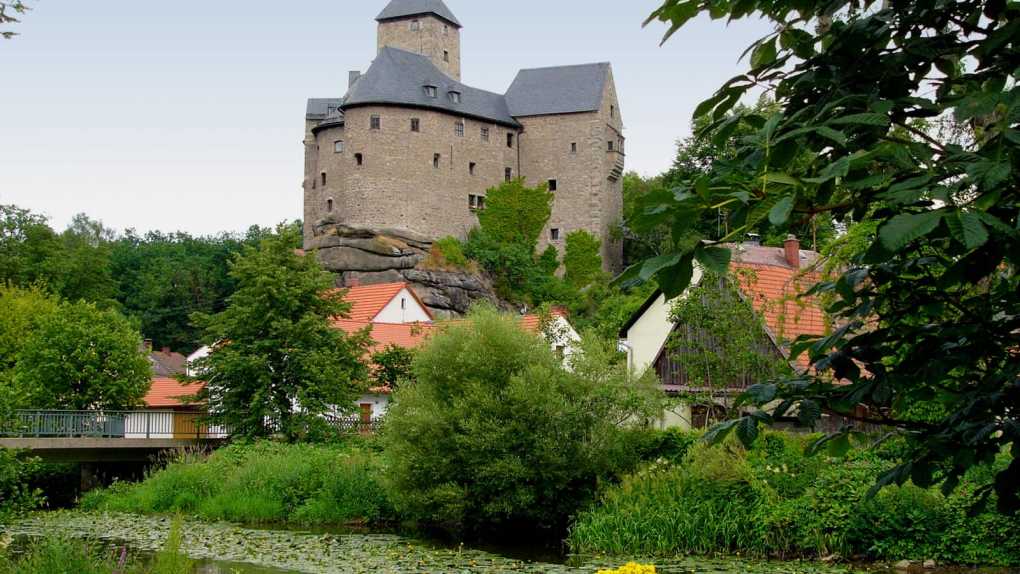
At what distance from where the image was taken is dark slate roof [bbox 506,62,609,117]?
61.3 m

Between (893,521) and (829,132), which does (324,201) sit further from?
(829,132)

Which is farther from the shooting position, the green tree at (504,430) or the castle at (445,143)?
the castle at (445,143)

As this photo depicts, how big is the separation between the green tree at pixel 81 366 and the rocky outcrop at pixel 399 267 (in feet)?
72.5

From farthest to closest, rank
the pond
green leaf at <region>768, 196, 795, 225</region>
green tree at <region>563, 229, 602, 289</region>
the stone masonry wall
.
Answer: the stone masonry wall < green tree at <region>563, 229, 602, 289</region> < the pond < green leaf at <region>768, 196, 795, 225</region>

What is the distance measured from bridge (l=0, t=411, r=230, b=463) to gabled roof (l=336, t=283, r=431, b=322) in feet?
42.3

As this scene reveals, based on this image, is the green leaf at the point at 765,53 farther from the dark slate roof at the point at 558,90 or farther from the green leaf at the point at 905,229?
the dark slate roof at the point at 558,90

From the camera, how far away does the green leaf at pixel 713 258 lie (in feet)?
8.07

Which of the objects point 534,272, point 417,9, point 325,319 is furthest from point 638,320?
point 417,9

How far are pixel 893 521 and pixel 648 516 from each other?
12.1 feet

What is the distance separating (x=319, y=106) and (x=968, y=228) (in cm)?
6566

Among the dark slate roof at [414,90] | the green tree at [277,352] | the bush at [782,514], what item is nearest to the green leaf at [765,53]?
the bush at [782,514]

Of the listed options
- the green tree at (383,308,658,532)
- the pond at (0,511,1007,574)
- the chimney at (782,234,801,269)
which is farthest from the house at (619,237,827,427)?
the pond at (0,511,1007,574)

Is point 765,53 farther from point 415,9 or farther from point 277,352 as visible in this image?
point 415,9

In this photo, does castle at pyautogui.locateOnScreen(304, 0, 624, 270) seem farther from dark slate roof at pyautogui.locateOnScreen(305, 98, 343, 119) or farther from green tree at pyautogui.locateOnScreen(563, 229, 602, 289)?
green tree at pyautogui.locateOnScreen(563, 229, 602, 289)
